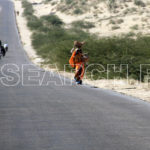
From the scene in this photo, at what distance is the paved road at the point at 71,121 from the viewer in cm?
750

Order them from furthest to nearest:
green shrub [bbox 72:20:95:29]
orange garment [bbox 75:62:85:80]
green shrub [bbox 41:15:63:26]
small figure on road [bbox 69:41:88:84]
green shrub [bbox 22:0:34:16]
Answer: green shrub [bbox 22:0:34:16] → green shrub [bbox 41:15:63:26] → green shrub [bbox 72:20:95:29] → orange garment [bbox 75:62:85:80] → small figure on road [bbox 69:41:88:84]

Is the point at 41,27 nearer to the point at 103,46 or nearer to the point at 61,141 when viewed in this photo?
the point at 103,46

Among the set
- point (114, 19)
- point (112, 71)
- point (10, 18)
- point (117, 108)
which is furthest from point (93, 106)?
point (10, 18)

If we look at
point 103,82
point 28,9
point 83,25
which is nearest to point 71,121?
point 103,82

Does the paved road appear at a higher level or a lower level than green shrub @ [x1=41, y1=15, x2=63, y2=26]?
lower

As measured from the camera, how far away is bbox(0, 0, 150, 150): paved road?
7.50m

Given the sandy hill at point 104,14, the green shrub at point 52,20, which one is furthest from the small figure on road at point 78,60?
the green shrub at point 52,20

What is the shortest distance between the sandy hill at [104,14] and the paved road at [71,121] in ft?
159

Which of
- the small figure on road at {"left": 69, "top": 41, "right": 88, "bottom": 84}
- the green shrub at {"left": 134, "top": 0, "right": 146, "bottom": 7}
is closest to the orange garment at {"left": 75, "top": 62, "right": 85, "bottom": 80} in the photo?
the small figure on road at {"left": 69, "top": 41, "right": 88, "bottom": 84}

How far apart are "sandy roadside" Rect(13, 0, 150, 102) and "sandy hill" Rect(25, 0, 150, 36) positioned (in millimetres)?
8236

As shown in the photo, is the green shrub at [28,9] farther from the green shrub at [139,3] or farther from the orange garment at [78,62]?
the orange garment at [78,62]

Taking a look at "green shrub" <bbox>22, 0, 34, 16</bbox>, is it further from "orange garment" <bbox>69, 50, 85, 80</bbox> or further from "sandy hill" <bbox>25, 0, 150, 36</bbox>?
"orange garment" <bbox>69, 50, 85, 80</bbox>

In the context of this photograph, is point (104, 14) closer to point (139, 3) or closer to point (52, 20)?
point (139, 3)

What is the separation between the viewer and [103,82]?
22219 mm
